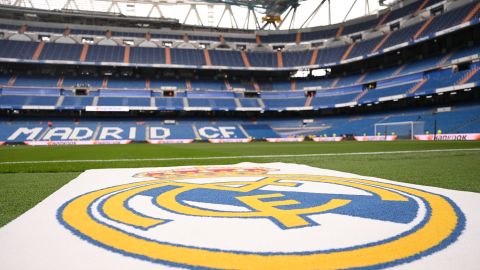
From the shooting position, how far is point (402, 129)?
3278 centimetres

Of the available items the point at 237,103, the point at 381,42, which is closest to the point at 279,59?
the point at 237,103

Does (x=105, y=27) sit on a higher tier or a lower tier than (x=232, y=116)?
higher

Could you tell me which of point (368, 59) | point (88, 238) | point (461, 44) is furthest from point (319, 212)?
point (368, 59)

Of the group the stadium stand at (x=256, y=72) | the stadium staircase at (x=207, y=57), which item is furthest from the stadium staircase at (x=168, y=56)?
the stadium staircase at (x=207, y=57)

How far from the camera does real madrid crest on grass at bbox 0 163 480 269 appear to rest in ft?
5.41

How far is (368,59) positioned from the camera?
154 ft

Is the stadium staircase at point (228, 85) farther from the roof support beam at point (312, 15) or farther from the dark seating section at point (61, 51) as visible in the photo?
the dark seating section at point (61, 51)

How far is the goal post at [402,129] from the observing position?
3098cm

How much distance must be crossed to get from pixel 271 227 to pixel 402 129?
35.6 meters

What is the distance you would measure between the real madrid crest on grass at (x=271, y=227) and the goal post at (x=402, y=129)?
31881 millimetres

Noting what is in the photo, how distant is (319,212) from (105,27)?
59.9m

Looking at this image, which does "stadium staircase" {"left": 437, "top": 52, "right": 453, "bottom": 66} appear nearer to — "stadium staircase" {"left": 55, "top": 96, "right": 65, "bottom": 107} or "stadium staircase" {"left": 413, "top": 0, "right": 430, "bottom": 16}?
"stadium staircase" {"left": 413, "top": 0, "right": 430, "bottom": 16}

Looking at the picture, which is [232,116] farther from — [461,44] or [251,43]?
[461,44]

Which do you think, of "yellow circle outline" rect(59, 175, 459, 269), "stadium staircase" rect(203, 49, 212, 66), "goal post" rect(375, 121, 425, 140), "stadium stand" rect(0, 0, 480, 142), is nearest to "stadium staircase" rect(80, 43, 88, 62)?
"stadium stand" rect(0, 0, 480, 142)
